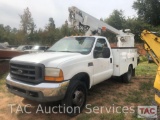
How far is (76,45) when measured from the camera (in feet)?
18.4

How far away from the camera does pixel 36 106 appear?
205 inches

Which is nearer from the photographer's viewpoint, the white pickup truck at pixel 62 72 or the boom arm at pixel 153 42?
the white pickup truck at pixel 62 72

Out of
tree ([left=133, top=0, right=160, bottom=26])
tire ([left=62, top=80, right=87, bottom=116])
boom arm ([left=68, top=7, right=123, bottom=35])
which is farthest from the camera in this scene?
tree ([left=133, top=0, right=160, bottom=26])

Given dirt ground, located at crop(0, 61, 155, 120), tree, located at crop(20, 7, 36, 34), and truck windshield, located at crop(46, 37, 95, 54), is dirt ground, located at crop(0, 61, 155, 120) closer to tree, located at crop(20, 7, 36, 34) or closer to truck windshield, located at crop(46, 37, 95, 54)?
truck windshield, located at crop(46, 37, 95, 54)

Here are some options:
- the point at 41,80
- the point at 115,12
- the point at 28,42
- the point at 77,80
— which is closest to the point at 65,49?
the point at 77,80

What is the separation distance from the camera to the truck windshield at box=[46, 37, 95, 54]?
213 inches

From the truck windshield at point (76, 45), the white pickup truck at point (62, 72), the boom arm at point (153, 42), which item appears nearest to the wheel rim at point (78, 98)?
the white pickup truck at point (62, 72)

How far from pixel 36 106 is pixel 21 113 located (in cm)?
50

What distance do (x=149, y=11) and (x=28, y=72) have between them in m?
36.6

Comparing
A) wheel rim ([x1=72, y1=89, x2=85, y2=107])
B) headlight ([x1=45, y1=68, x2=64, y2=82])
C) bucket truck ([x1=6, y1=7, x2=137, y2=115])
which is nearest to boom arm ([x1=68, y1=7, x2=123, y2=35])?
bucket truck ([x1=6, y1=7, x2=137, y2=115])

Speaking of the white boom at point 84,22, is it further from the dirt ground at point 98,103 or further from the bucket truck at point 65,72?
the dirt ground at point 98,103

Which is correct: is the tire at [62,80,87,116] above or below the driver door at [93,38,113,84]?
below

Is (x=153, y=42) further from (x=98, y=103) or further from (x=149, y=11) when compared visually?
(x=149, y=11)

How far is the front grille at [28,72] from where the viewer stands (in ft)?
13.4
